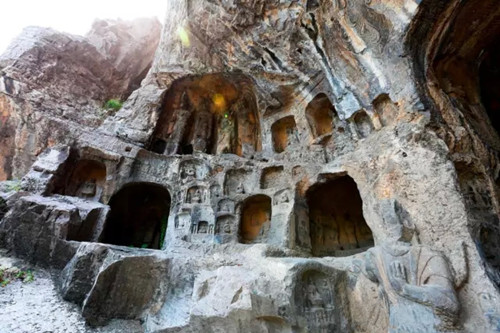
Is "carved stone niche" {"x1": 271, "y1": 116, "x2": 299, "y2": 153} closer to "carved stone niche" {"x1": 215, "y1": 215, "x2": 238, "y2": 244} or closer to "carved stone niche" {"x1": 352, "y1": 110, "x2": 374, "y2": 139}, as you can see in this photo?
"carved stone niche" {"x1": 352, "y1": 110, "x2": 374, "y2": 139}

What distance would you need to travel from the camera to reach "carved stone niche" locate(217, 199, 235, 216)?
10.5 metres

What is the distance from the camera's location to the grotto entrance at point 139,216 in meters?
11.8

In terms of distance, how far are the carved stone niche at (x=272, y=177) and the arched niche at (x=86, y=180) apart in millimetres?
6688

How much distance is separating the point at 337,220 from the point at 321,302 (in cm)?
586

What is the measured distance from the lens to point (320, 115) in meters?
11.5

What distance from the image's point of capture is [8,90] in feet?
37.2

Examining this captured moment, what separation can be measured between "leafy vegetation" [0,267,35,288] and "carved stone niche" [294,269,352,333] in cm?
624

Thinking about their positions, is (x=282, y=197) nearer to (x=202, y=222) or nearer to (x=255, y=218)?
(x=255, y=218)

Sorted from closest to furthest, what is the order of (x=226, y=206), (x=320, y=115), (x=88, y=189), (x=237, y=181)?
(x=88, y=189), (x=226, y=206), (x=237, y=181), (x=320, y=115)

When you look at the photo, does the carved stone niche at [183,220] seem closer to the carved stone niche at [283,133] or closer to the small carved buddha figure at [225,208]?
the small carved buddha figure at [225,208]

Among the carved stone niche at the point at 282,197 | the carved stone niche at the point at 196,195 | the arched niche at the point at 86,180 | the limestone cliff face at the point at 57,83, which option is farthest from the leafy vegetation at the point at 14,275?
the carved stone niche at the point at 282,197

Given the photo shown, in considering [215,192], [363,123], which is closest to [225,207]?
[215,192]

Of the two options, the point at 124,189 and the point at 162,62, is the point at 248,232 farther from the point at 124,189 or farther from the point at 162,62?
the point at 162,62

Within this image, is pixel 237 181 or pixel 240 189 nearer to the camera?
pixel 240 189
